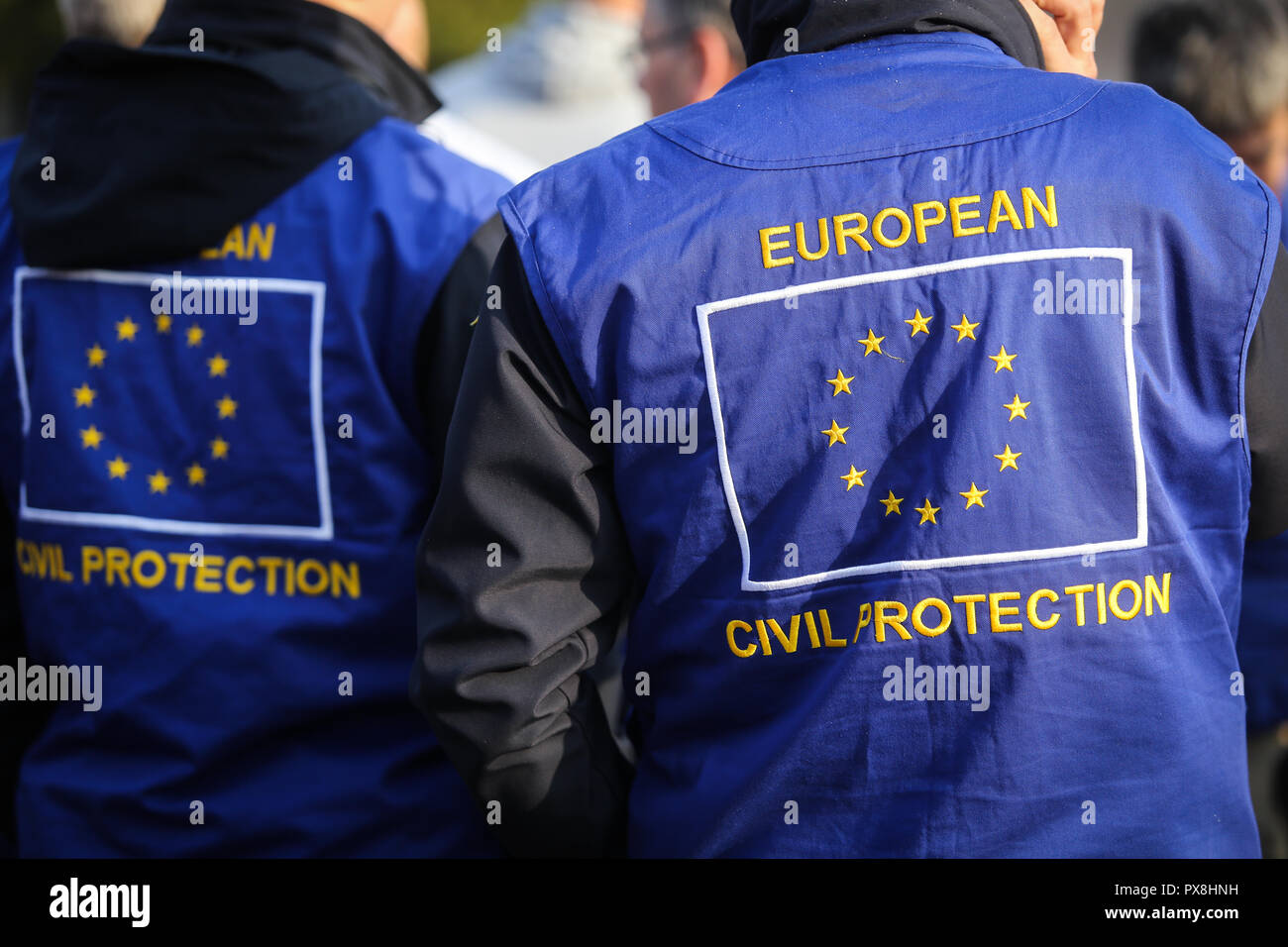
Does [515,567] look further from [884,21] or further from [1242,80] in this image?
[1242,80]

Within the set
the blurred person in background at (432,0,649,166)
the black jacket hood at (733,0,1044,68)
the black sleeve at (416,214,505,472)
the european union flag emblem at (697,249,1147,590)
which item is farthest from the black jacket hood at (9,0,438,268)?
the blurred person in background at (432,0,649,166)

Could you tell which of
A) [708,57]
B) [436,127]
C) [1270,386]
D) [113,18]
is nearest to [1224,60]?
[708,57]

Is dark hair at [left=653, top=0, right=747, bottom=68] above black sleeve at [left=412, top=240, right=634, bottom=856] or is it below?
above

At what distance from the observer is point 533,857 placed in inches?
68.1

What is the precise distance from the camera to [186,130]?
1.87 meters

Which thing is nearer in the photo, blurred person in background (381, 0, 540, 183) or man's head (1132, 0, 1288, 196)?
blurred person in background (381, 0, 540, 183)

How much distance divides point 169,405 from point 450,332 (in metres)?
0.46

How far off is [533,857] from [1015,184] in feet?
3.47

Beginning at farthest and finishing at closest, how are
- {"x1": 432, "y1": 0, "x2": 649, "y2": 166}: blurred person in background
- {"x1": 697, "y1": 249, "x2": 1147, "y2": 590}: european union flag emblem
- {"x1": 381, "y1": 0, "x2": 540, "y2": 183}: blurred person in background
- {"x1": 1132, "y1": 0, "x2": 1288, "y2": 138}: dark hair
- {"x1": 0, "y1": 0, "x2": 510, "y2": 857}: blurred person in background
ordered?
{"x1": 432, "y1": 0, "x2": 649, "y2": 166}: blurred person in background, {"x1": 1132, "y1": 0, "x2": 1288, "y2": 138}: dark hair, {"x1": 381, "y1": 0, "x2": 540, "y2": 183}: blurred person in background, {"x1": 0, "y1": 0, "x2": 510, "y2": 857}: blurred person in background, {"x1": 697, "y1": 249, "x2": 1147, "y2": 590}: european union flag emblem

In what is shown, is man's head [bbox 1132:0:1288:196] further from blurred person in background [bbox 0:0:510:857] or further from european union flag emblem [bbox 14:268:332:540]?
european union flag emblem [bbox 14:268:332:540]

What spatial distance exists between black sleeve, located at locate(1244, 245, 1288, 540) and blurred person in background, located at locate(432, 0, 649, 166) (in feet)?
10.9

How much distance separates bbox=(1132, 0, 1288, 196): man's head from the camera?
8.80 feet

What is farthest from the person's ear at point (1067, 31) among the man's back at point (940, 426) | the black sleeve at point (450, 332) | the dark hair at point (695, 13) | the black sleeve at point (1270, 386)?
the dark hair at point (695, 13)
